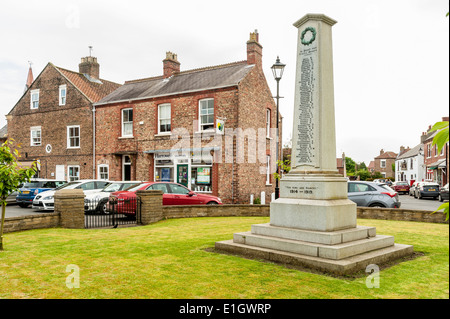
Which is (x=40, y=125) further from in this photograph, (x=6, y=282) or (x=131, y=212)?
(x=6, y=282)

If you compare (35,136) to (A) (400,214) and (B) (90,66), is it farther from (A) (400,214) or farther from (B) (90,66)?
(A) (400,214)

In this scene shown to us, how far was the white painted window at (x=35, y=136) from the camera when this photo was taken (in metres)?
29.3

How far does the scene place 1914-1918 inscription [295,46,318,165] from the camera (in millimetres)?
7137

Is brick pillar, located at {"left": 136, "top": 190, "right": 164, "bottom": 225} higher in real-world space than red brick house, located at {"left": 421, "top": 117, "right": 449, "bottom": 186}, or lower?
lower

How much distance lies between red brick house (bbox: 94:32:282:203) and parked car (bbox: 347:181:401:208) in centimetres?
735

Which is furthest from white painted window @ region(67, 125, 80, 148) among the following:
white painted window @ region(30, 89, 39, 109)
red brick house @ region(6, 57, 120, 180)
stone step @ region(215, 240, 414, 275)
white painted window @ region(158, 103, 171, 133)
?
stone step @ region(215, 240, 414, 275)

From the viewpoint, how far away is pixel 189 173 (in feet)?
71.4

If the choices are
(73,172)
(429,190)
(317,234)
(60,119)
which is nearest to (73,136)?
(60,119)

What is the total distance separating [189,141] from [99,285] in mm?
16996

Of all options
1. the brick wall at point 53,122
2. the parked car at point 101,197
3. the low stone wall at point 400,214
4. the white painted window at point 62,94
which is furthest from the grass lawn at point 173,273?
the white painted window at point 62,94

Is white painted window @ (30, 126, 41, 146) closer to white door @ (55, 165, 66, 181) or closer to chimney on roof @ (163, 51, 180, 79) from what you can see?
white door @ (55, 165, 66, 181)

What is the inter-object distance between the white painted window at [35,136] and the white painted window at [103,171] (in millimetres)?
7612

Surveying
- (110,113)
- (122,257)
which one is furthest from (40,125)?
(122,257)

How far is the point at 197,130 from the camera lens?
21.5 metres
